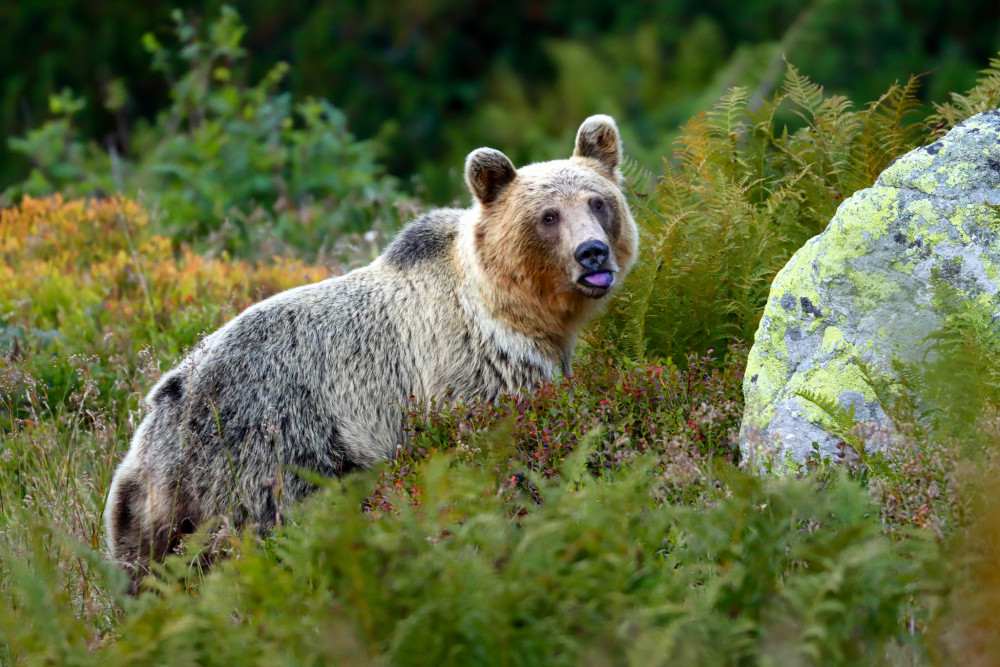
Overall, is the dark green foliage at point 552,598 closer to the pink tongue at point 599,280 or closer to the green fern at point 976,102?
the pink tongue at point 599,280

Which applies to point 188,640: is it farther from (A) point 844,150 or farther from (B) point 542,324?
(A) point 844,150

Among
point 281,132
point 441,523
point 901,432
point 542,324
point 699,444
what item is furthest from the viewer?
point 281,132

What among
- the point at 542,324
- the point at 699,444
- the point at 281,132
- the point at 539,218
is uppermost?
the point at 281,132

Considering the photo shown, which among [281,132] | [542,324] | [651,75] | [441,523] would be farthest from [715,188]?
[651,75]

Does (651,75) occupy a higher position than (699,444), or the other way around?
(651,75)

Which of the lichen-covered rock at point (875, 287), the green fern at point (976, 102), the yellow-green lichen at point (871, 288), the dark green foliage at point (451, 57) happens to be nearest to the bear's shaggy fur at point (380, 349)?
the lichen-covered rock at point (875, 287)

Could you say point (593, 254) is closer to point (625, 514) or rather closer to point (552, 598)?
point (625, 514)

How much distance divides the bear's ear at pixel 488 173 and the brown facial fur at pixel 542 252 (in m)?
0.10

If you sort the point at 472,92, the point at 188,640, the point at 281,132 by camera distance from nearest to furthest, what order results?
the point at 188,640, the point at 281,132, the point at 472,92

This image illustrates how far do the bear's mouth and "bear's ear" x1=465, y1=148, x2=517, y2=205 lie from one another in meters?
0.79

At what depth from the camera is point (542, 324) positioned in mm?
5633

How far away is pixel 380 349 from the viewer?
5523mm

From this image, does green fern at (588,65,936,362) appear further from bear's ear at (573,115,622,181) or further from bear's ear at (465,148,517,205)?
bear's ear at (465,148,517,205)

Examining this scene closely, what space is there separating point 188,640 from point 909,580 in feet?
6.92
